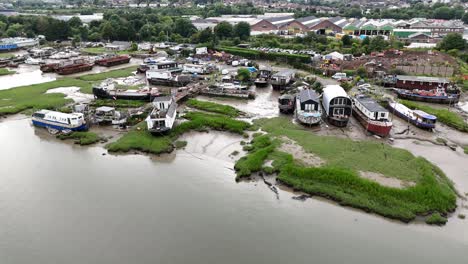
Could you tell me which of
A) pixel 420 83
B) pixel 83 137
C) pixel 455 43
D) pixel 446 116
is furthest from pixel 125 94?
pixel 455 43

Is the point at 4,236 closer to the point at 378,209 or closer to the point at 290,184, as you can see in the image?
the point at 290,184

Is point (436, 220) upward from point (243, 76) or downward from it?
downward

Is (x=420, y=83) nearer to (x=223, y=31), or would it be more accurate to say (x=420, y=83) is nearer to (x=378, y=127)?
(x=378, y=127)

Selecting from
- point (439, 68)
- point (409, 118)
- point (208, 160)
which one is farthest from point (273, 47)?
point (208, 160)

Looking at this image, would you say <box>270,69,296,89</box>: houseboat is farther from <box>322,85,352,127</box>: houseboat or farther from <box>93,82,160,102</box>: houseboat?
<box>93,82,160,102</box>: houseboat

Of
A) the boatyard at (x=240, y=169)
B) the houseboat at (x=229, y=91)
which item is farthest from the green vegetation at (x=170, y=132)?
the houseboat at (x=229, y=91)

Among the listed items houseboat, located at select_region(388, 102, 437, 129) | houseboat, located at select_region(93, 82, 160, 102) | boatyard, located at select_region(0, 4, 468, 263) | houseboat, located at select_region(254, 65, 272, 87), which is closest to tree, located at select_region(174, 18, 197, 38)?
boatyard, located at select_region(0, 4, 468, 263)

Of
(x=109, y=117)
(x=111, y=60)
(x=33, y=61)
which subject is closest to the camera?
(x=109, y=117)
